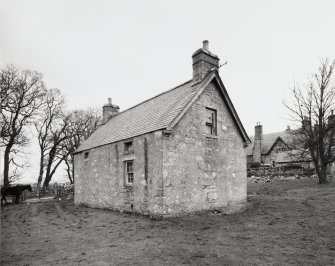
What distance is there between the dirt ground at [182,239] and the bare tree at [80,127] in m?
29.1

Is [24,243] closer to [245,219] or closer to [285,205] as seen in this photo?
[245,219]

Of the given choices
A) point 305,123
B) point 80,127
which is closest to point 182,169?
point 305,123

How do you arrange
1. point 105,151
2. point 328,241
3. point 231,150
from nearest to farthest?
point 328,241 → point 231,150 → point 105,151

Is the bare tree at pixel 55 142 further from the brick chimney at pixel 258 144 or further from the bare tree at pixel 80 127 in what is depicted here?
the brick chimney at pixel 258 144

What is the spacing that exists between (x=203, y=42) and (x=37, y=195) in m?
27.0

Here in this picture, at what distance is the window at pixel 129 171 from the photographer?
48.7ft

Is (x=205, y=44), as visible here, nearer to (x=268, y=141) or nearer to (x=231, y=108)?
(x=231, y=108)

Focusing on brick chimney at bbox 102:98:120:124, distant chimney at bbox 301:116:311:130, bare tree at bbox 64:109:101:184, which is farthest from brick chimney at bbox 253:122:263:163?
brick chimney at bbox 102:98:120:124

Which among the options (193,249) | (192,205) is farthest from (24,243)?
(192,205)

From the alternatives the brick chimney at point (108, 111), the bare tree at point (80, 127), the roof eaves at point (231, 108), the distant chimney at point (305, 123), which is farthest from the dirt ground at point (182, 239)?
the bare tree at point (80, 127)

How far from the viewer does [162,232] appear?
10.3m

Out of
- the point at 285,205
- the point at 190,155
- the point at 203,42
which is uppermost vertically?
the point at 203,42

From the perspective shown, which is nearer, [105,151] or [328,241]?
[328,241]

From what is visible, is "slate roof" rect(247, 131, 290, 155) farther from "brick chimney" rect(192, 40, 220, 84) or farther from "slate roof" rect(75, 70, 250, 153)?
"brick chimney" rect(192, 40, 220, 84)
